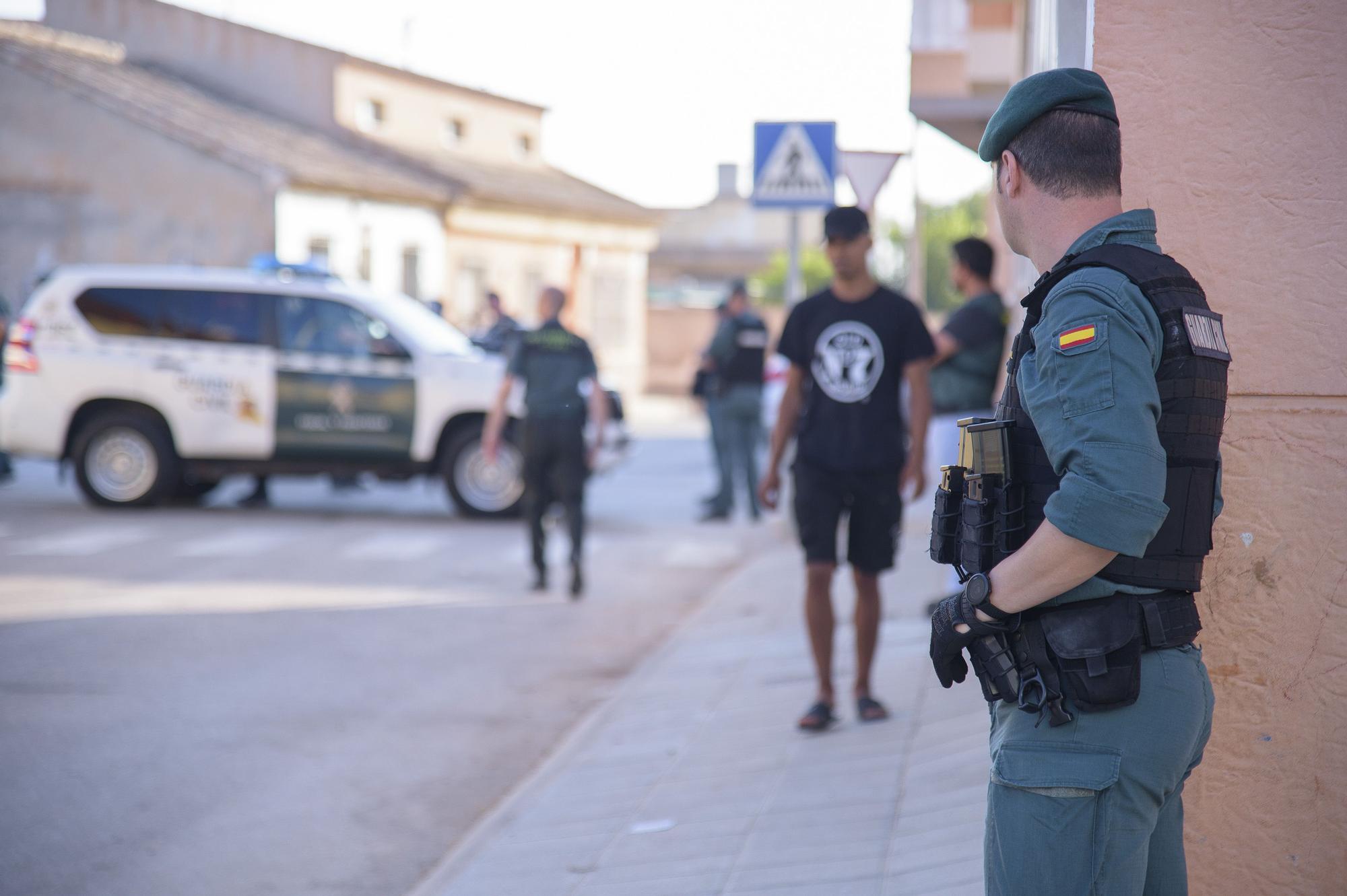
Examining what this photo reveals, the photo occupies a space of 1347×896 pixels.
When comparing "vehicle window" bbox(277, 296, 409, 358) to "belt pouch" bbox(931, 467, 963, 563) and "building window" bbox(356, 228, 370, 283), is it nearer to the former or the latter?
"belt pouch" bbox(931, 467, 963, 563)

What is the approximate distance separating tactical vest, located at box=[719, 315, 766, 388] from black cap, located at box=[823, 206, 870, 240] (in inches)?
294

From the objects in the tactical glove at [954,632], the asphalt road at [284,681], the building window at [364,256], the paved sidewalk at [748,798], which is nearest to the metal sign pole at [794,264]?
the asphalt road at [284,681]

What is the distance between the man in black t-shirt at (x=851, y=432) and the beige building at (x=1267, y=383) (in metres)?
2.45

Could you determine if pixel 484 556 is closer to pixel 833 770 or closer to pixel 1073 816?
pixel 833 770

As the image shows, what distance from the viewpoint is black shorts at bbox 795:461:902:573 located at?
555cm

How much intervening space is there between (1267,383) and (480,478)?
10.3m

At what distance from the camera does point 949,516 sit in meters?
2.42

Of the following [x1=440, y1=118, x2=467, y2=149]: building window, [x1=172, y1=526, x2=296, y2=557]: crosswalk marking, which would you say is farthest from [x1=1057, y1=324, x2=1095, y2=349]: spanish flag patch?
[x1=440, y1=118, x2=467, y2=149]: building window

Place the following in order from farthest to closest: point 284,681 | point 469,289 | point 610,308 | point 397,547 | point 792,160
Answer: point 610,308, point 469,289, point 397,547, point 792,160, point 284,681

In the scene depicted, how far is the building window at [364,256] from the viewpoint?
1072 inches

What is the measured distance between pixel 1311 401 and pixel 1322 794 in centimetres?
85

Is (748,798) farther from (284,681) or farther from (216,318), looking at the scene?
(216,318)

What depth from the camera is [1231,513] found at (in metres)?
3.12

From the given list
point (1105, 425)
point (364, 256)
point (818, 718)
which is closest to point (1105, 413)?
point (1105, 425)
